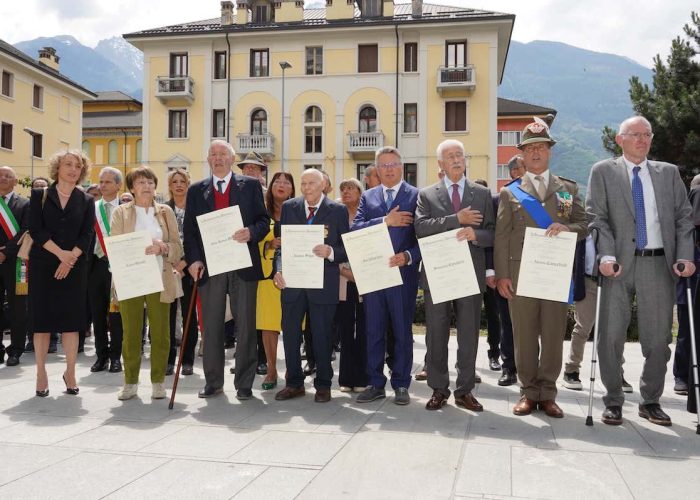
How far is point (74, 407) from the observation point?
5.28m

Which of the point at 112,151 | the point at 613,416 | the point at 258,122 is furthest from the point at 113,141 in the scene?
the point at 613,416

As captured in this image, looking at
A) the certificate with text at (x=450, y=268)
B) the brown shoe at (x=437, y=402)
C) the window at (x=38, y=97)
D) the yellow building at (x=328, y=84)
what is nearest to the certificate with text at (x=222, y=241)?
the certificate with text at (x=450, y=268)

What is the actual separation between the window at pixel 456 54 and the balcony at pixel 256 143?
1143cm

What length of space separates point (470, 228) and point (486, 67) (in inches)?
1263

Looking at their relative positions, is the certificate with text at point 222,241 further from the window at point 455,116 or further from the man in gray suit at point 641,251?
the window at point 455,116

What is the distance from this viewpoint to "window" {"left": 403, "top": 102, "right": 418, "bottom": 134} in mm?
36094

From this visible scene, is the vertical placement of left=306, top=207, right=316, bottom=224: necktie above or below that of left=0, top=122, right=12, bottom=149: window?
below

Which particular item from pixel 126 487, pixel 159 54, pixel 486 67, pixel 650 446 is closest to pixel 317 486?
pixel 126 487

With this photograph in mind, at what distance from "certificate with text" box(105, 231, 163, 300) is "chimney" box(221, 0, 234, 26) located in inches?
1428

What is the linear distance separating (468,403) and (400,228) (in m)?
1.67

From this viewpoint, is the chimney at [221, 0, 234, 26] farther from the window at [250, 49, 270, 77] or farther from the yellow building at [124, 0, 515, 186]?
the window at [250, 49, 270, 77]

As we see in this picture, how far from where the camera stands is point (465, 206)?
5.34 metres

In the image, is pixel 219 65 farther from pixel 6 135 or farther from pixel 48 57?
pixel 48 57

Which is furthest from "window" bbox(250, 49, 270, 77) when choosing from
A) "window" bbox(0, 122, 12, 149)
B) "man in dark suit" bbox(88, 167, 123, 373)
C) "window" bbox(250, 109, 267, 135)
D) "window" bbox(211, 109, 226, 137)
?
"man in dark suit" bbox(88, 167, 123, 373)
